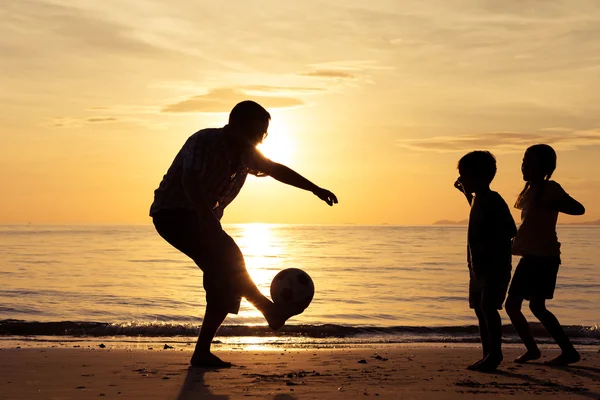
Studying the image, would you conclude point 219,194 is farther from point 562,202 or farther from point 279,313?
point 562,202

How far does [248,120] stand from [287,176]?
583 millimetres

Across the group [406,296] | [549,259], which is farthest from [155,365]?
[406,296]

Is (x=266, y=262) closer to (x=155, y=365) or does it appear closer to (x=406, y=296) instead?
(x=406, y=296)

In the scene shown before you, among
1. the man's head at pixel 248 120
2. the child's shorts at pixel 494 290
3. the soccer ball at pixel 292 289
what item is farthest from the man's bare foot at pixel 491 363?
the man's head at pixel 248 120

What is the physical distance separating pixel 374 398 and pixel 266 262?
3027cm

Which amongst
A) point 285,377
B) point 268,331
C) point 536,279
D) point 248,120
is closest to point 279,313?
point 285,377

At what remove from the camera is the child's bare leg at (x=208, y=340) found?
674 centimetres

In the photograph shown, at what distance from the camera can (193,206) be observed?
6.41 metres

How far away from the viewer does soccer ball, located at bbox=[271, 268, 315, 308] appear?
256 inches

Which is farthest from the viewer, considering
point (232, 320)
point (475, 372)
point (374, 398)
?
point (232, 320)

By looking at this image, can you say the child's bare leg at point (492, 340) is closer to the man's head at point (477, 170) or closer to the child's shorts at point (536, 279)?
the child's shorts at point (536, 279)

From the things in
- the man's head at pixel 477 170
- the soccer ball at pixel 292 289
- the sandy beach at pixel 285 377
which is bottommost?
the sandy beach at pixel 285 377

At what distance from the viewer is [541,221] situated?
7.30 meters

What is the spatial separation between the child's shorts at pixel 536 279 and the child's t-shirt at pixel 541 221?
0.07 m
